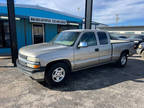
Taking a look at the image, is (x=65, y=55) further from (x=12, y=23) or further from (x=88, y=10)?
(x=88, y=10)

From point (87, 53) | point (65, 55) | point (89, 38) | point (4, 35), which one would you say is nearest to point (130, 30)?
point (4, 35)

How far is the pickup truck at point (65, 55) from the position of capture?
3.39 metres

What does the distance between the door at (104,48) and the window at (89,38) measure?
347 millimetres

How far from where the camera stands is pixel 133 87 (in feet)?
12.9

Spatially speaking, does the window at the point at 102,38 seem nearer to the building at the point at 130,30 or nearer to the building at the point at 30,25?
the building at the point at 30,25

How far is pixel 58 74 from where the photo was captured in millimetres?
3801

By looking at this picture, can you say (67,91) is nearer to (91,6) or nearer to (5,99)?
(5,99)

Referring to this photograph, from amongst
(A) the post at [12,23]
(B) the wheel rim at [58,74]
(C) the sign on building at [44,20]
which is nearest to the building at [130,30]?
(C) the sign on building at [44,20]

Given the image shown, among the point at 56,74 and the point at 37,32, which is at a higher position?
Answer: the point at 37,32

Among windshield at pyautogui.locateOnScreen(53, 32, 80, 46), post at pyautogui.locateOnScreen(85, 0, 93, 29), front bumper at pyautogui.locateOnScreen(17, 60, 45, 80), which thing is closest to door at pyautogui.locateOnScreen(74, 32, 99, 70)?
windshield at pyautogui.locateOnScreen(53, 32, 80, 46)

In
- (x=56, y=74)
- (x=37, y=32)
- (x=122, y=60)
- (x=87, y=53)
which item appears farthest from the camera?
(x=37, y=32)

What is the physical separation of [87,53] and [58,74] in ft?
4.54

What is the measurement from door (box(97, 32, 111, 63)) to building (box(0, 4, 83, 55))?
6.06m

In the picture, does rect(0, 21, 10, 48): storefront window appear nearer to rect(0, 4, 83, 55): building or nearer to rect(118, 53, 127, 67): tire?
rect(0, 4, 83, 55): building
